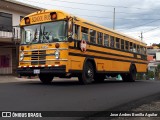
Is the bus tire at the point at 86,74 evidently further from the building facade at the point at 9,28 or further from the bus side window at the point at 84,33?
the building facade at the point at 9,28

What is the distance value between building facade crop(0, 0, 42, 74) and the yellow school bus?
411 inches

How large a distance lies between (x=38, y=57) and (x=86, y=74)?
92.7 inches

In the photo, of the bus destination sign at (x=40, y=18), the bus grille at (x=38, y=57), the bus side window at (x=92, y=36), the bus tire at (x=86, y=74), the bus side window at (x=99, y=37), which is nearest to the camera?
the bus grille at (x=38, y=57)

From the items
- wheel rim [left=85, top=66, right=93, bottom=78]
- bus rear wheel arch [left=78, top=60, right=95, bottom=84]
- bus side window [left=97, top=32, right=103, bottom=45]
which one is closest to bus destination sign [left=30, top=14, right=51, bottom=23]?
bus rear wheel arch [left=78, top=60, right=95, bottom=84]

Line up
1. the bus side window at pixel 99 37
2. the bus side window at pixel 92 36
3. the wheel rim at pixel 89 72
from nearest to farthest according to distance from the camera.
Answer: the wheel rim at pixel 89 72
the bus side window at pixel 92 36
the bus side window at pixel 99 37

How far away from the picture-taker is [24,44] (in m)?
14.3

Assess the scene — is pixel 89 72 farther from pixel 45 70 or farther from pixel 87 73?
pixel 45 70

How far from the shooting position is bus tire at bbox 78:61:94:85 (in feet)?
46.9

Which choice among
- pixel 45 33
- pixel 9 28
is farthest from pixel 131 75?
pixel 9 28

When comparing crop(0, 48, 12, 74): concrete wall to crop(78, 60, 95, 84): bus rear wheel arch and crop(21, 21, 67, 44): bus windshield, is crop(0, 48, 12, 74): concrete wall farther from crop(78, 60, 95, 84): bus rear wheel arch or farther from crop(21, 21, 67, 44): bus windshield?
crop(78, 60, 95, 84): bus rear wheel arch

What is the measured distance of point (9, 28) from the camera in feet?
90.2

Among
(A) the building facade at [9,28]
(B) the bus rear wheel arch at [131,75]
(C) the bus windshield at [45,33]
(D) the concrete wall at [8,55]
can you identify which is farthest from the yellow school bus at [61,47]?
(D) the concrete wall at [8,55]

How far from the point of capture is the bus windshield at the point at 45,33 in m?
13.3

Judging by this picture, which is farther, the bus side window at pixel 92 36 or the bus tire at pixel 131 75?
the bus tire at pixel 131 75
